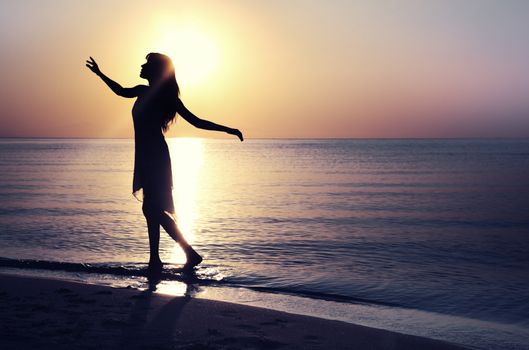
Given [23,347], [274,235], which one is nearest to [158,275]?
[23,347]

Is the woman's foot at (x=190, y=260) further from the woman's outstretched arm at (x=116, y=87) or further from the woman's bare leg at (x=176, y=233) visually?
the woman's outstretched arm at (x=116, y=87)

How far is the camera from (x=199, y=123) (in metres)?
6.66

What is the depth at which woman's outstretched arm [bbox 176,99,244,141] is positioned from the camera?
6541mm

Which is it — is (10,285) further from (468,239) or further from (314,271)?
(468,239)

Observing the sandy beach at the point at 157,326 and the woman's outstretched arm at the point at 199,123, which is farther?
the woman's outstretched arm at the point at 199,123

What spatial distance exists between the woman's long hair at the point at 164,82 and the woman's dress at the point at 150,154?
0.08 m

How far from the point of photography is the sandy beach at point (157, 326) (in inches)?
153

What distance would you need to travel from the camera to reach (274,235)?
35.9 ft

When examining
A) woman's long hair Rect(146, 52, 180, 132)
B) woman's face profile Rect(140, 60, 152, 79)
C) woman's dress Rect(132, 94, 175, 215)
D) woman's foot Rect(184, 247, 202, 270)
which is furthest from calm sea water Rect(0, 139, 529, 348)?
woman's face profile Rect(140, 60, 152, 79)

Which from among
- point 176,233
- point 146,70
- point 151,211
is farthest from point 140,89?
point 176,233

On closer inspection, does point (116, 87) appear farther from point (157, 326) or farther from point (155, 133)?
point (157, 326)

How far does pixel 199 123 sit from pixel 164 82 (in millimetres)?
623

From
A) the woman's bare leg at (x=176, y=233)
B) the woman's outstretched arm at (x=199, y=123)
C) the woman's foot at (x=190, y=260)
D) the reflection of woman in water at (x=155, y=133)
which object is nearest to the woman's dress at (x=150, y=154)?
the reflection of woman in water at (x=155, y=133)

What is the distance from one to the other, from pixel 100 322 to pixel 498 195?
2017 cm
